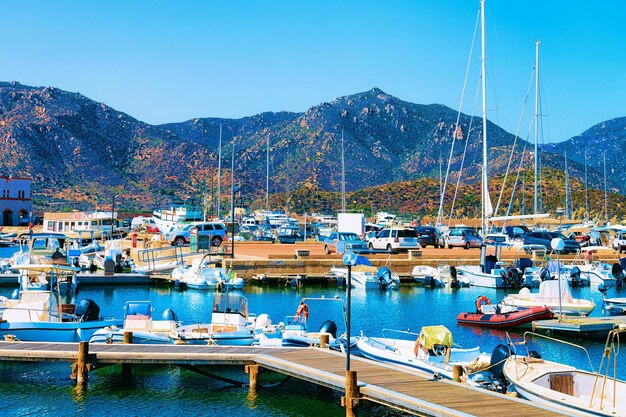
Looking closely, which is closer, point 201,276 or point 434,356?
point 434,356

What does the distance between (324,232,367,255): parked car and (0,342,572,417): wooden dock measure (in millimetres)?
34656

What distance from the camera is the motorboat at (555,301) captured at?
3460 cm

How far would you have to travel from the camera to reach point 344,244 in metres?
58.3

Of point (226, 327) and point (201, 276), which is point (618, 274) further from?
point (226, 327)

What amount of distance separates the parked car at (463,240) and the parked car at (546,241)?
163 inches

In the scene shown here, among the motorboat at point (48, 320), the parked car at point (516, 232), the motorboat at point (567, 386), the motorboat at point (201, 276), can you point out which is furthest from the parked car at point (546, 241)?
the motorboat at point (567, 386)

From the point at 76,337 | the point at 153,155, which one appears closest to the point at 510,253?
the point at 76,337

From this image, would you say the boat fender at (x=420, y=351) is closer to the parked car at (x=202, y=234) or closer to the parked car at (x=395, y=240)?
the parked car at (x=395, y=240)

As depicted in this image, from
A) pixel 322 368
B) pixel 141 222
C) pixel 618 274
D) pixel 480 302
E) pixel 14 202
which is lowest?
pixel 322 368

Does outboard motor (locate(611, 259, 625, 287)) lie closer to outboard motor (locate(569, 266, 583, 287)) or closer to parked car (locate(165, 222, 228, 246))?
outboard motor (locate(569, 266, 583, 287))

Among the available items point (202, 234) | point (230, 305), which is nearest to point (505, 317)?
point (230, 305)

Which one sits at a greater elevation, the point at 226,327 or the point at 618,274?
the point at 618,274

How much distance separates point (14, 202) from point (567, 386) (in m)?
101

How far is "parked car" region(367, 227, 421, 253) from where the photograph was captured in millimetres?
58594
